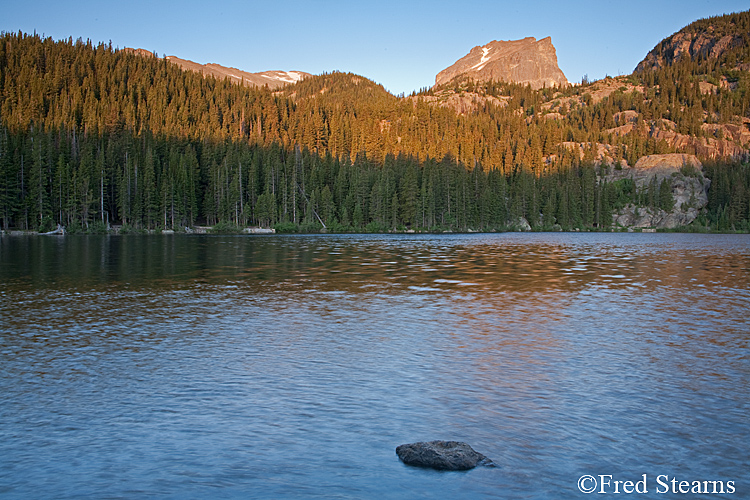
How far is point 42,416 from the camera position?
10.3m

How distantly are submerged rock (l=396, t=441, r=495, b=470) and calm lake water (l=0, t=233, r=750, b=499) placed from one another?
0.52 feet

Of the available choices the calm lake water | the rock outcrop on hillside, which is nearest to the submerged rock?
the calm lake water

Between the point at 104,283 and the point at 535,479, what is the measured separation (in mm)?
27060

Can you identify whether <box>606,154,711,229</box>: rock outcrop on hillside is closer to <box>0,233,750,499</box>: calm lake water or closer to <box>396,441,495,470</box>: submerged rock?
<box>0,233,750,499</box>: calm lake water

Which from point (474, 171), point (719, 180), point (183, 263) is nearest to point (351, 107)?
point (474, 171)

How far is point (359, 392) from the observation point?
11867mm

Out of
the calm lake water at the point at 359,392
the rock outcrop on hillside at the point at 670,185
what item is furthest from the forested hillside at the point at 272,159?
the calm lake water at the point at 359,392

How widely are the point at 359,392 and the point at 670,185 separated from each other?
17872 cm

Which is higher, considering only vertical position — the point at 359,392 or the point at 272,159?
the point at 272,159

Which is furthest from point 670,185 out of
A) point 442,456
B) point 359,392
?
point 442,456

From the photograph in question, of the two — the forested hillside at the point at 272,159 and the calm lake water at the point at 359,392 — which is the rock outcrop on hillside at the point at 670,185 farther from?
the calm lake water at the point at 359,392

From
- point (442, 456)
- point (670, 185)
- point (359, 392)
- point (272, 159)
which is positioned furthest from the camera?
point (670, 185)

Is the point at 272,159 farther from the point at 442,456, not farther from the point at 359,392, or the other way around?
the point at 442,456

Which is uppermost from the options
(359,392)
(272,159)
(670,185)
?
(272,159)
